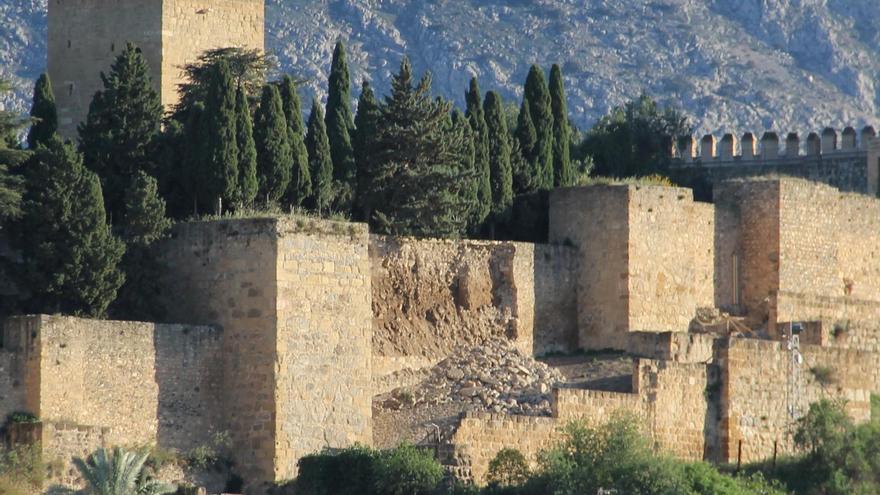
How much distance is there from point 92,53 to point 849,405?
13.9 meters

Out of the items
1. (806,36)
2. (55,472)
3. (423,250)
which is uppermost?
(806,36)

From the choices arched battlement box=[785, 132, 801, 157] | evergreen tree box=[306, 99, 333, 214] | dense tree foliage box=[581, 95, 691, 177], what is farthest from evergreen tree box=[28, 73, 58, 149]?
arched battlement box=[785, 132, 801, 157]

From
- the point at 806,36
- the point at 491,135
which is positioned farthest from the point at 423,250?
the point at 806,36

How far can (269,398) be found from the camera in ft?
161

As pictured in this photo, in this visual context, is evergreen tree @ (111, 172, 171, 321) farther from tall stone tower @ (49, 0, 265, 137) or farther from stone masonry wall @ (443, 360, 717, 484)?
stone masonry wall @ (443, 360, 717, 484)

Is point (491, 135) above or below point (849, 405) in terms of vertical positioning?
above

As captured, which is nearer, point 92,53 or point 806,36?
point 92,53

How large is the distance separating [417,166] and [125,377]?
8.46 m

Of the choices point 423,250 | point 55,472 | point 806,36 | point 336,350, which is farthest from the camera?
point 806,36

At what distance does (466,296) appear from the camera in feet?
178

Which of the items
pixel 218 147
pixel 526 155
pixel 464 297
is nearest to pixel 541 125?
pixel 526 155

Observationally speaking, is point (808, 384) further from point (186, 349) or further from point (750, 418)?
point (186, 349)

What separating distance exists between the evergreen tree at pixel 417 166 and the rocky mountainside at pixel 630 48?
27934mm

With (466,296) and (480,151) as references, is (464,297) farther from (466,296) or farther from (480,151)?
(480,151)
